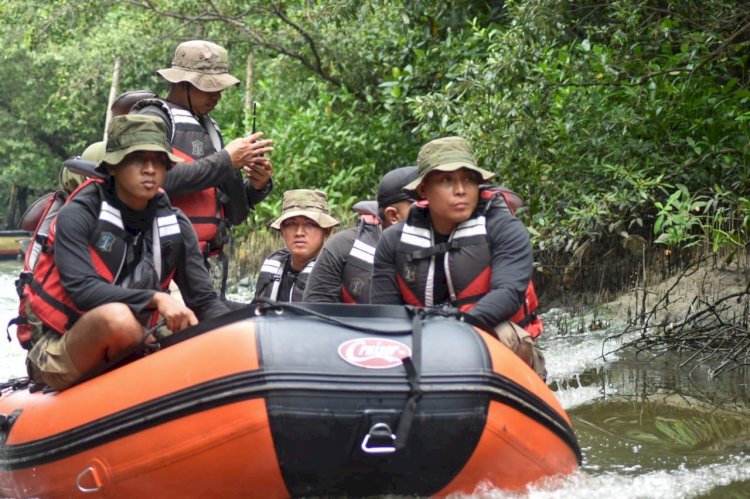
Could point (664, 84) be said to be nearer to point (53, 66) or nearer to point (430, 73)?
point (430, 73)

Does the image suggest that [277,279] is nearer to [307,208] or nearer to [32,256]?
[307,208]

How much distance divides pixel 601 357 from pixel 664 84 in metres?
1.90

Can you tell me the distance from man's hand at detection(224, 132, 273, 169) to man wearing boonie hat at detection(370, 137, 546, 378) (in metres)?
0.82

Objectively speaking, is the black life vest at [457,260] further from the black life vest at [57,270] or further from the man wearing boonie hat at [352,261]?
the black life vest at [57,270]

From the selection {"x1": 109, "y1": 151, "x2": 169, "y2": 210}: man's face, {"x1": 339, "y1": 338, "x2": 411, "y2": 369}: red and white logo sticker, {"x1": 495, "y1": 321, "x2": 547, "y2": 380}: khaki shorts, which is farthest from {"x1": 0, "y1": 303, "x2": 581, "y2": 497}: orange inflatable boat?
{"x1": 109, "y1": 151, "x2": 169, "y2": 210}: man's face

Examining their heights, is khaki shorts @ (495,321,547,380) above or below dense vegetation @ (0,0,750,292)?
below

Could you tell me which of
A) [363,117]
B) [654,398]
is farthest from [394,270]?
[363,117]

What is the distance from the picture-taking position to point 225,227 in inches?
208

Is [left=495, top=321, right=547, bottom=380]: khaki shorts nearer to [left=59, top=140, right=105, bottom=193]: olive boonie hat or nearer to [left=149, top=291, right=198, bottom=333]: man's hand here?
[left=149, top=291, right=198, bottom=333]: man's hand

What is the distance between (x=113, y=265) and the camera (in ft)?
13.4

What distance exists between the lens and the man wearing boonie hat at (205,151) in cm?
488

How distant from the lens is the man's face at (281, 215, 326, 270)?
5.87 m

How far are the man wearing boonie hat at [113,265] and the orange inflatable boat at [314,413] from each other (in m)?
0.15

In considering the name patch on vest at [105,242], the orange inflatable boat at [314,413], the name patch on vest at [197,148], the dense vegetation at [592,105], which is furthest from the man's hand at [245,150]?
the dense vegetation at [592,105]
